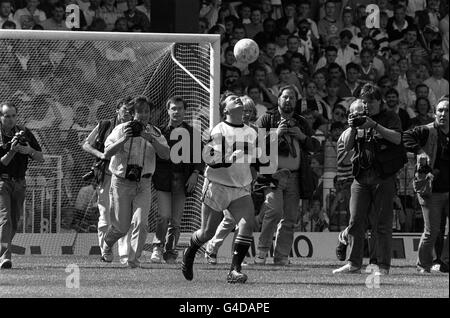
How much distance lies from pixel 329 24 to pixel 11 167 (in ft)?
32.0

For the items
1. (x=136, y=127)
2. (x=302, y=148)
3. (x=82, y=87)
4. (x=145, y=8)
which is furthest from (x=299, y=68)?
(x=136, y=127)

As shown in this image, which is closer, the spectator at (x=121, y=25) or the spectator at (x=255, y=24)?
the spectator at (x=121, y=25)

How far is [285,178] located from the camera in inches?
653

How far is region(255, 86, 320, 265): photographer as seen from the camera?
16.5 meters

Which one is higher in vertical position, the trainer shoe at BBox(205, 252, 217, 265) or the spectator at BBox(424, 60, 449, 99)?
the spectator at BBox(424, 60, 449, 99)

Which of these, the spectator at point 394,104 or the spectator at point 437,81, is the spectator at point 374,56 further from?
the spectator at point 394,104

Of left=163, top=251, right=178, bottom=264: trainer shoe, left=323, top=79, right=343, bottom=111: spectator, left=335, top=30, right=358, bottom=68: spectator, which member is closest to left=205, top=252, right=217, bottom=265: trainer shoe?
left=163, top=251, right=178, bottom=264: trainer shoe

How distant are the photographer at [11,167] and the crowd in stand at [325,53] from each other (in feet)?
17.5

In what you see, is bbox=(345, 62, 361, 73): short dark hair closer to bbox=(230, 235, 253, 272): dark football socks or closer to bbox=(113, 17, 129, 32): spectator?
bbox=(113, 17, 129, 32): spectator

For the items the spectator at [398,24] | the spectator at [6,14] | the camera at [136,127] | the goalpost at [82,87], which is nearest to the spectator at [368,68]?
the spectator at [398,24]

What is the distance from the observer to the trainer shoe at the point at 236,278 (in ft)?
43.6

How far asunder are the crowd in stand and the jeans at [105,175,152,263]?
4.72 meters

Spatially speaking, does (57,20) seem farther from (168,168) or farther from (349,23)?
(168,168)
